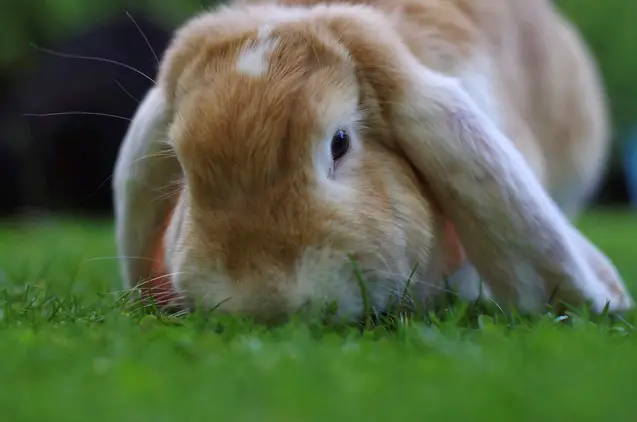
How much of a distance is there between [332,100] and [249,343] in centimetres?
73

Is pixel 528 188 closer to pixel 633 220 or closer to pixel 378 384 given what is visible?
pixel 378 384

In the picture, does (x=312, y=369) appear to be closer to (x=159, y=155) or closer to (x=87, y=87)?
(x=159, y=155)

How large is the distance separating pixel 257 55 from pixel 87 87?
630 centimetres

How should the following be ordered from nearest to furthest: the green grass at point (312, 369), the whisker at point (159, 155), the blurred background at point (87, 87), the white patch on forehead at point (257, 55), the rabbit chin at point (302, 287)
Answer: the green grass at point (312, 369) < the rabbit chin at point (302, 287) < the white patch on forehead at point (257, 55) < the whisker at point (159, 155) < the blurred background at point (87, 87)

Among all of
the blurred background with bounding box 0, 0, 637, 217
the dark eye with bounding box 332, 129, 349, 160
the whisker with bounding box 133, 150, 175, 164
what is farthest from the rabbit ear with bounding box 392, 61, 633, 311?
the blurred background with bounding box 0, 0, 637, 217

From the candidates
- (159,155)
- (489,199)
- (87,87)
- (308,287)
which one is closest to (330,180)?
(308,287)

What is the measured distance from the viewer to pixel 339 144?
7.14 ft

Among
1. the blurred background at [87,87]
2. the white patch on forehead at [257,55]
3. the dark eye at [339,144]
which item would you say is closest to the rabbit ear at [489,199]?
the dark eye at [339,144]

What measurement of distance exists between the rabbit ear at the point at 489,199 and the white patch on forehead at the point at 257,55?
1.17ft

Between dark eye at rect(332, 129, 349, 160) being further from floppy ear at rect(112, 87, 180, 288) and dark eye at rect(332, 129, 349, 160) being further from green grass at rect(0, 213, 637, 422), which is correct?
floppy ear at rect(112, 87, 180, 288)

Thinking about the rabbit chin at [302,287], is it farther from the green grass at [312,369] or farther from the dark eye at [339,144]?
the dark eye at [339,144]

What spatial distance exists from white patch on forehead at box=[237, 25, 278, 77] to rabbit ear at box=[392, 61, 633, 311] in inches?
14.0

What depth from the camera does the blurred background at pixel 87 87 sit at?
26.5ft

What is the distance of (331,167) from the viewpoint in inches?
83.5
